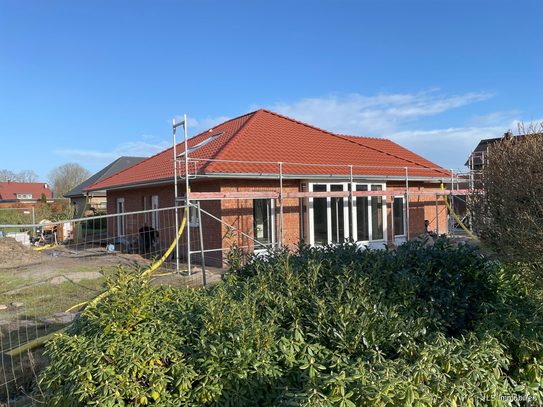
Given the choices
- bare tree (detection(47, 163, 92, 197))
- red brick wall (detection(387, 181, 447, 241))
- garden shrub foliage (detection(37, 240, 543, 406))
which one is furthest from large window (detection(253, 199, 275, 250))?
bare tree (detection(47, 163, 92, 197))

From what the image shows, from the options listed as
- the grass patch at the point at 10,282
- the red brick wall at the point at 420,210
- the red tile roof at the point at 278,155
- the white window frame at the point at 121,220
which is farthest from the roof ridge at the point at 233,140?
the white window frame at the point at 121,220

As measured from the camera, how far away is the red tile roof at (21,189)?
6353 cm

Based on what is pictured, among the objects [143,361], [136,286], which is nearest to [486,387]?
[143,361]

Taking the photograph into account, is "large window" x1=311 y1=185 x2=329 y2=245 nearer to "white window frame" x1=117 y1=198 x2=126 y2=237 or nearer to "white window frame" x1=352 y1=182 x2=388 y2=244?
"white window frame" x1=352 y1=182 x2=388 y2=244

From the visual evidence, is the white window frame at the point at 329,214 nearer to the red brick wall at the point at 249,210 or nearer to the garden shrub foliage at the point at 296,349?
the red brick wall at the point at 249,210

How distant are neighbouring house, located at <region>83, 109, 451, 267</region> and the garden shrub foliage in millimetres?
6401

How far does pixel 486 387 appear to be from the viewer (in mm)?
2982

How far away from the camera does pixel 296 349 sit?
3.03 meters

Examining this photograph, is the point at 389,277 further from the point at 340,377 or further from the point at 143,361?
the point at 143,361

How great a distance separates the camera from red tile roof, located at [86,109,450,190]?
39.2 feet

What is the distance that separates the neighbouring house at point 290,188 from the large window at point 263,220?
0.11 ft

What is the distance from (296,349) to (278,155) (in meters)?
10.5

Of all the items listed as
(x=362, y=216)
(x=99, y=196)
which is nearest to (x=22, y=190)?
(x=99, y=196)

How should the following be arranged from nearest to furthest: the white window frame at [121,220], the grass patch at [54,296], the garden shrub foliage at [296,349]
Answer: the garden shrub foliage at [296,349] → the grass patch at [54,296] → the white window frame at [121,220]
